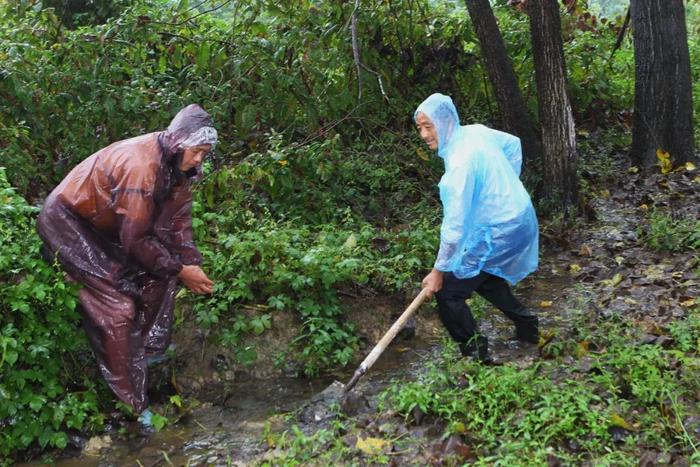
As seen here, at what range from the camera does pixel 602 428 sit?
135 inches

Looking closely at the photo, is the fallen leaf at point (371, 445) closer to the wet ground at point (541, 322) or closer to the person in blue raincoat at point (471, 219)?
the wet ground at point (541, 322)

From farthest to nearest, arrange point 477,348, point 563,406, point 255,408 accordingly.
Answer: point 255,408 → point 477,348 → point 563,406

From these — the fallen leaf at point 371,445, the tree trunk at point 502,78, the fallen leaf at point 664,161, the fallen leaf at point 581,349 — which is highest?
the tree trunk at point 502,78

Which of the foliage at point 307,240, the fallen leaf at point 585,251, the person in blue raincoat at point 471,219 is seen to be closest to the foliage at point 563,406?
the person in blue raincoat at point 471,219

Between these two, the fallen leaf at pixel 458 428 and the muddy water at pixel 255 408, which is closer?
the fallen leaf at pixel 458 428

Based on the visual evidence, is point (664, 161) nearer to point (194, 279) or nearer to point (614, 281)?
point (614, 281)

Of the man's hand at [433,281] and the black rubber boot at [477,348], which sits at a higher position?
the man's hand at [433,281]

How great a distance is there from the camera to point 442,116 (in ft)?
13.8

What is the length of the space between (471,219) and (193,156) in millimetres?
1649

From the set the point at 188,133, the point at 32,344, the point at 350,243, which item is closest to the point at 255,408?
the point at 32,344

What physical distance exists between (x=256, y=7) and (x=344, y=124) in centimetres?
149

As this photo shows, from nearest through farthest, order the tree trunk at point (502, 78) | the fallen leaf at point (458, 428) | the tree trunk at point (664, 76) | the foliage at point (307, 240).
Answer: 1. the fallen leaf at point (458, 428)
2. the foliage at point (307, 240)
3. the tree trunk at point (502, 78)
4. the tree trunk at point (664, 76)

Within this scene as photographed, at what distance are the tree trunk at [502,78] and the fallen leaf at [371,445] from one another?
461 centimetres

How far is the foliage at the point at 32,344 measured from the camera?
401cm
